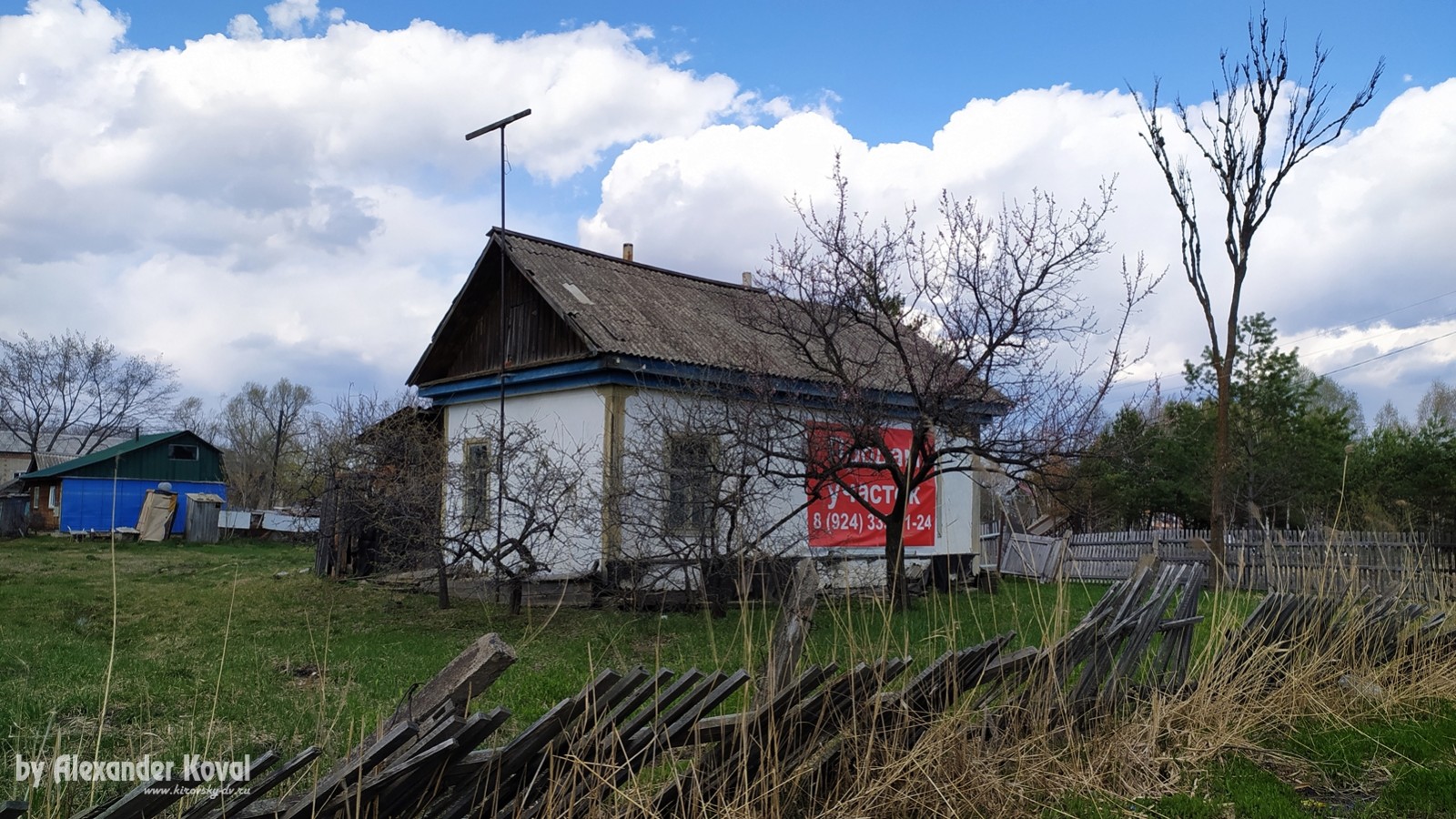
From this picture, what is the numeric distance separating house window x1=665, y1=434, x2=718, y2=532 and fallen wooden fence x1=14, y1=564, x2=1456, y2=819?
19.4 ft

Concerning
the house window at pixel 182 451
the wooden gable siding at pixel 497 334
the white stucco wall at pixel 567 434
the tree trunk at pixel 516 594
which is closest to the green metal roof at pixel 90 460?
the house window at pixel 182 451

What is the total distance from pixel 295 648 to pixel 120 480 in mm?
28374

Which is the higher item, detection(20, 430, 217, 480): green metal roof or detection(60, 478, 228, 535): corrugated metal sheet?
detection(20, 430, 217, 480): green metal roof

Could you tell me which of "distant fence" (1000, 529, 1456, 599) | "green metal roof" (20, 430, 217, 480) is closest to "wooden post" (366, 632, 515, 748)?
"distant fence" (1000, 529, 1456, 599)

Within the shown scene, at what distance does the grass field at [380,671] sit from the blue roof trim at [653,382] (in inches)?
95.5

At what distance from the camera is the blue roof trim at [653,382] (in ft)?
36.5

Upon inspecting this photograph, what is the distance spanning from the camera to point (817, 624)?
29.6ft

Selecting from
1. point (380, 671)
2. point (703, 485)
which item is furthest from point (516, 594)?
point (380, 671)

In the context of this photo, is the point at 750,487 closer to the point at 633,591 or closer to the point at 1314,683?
the point at 633,591

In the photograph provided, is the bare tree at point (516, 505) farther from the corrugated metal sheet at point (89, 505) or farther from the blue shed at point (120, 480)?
the corrugated metal sheet at point (89, 505)

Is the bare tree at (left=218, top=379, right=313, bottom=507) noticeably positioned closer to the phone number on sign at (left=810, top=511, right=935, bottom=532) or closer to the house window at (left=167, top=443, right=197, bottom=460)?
the house window at (left=167, top=443, right=197, bottom=460)

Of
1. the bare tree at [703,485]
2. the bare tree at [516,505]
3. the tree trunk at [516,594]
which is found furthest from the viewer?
the tree trunk at [516,594]

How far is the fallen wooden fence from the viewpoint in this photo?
261 centimetres

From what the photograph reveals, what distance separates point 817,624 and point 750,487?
2.11 m
